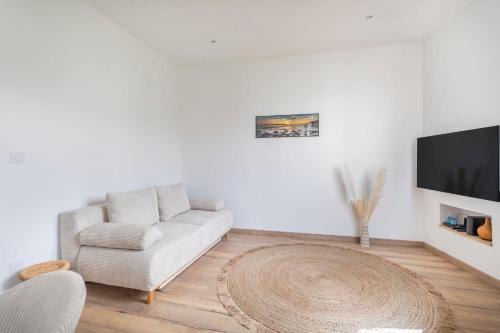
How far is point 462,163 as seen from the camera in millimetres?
2658

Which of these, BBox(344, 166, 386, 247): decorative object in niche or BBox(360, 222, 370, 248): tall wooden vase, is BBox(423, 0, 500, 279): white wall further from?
BBox(360, 222, 370, 248): tall wooden vase

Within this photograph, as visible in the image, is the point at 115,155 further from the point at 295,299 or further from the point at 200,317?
the point at 295,299

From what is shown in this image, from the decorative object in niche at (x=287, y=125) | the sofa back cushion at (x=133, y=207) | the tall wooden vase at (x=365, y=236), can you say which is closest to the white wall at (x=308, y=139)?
the decorative object in niche at (x=287, y=125)

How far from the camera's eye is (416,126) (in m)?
3.57

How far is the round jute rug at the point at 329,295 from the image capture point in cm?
188

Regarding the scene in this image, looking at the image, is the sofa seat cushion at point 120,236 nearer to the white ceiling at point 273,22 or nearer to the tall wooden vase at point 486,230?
the white ceiling at point 273,22

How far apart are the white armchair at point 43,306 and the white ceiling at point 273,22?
107 inches

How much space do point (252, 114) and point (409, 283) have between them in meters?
3.09

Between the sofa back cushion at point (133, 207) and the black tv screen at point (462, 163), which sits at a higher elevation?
the black tv screen at point (462, 163)

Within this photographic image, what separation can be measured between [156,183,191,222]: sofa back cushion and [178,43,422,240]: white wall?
81 centimetres

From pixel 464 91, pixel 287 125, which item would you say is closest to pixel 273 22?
pixel 287 125

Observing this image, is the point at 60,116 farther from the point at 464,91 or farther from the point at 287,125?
the point at 464,91

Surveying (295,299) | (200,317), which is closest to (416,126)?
(295,299)

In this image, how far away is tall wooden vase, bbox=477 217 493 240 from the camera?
2.54 metres
